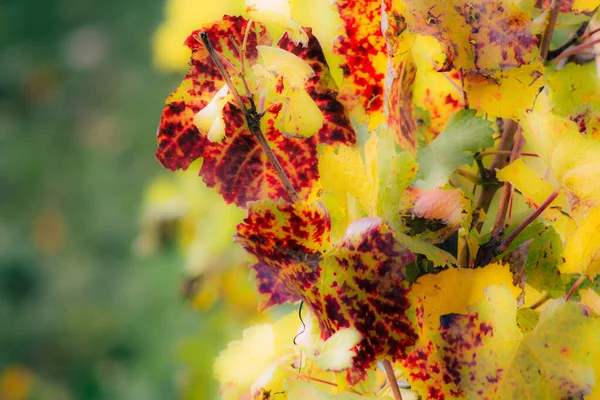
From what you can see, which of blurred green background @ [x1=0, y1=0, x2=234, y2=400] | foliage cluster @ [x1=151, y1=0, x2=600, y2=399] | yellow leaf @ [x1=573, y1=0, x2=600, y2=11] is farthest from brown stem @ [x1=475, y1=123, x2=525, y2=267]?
blurred green background @ [x1=0, y1=0, x2=234, y2=400]

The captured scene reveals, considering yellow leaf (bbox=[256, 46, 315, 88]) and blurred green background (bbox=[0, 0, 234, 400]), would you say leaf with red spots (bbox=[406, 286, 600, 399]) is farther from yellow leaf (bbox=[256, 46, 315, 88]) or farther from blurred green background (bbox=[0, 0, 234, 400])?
blurred green background (bbox=[0, 0, 234, 400])

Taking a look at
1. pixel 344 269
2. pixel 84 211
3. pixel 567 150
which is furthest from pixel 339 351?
pixel 84 211

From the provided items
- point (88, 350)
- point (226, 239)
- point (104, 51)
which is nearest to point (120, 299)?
point (88, 350)

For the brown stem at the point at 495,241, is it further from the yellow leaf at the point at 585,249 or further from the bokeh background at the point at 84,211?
the bokeh background at the point at 84,211

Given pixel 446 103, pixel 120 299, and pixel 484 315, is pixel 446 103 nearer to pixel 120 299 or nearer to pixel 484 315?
pixel 484 315

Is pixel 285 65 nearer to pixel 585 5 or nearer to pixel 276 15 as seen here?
pixel 276 15
